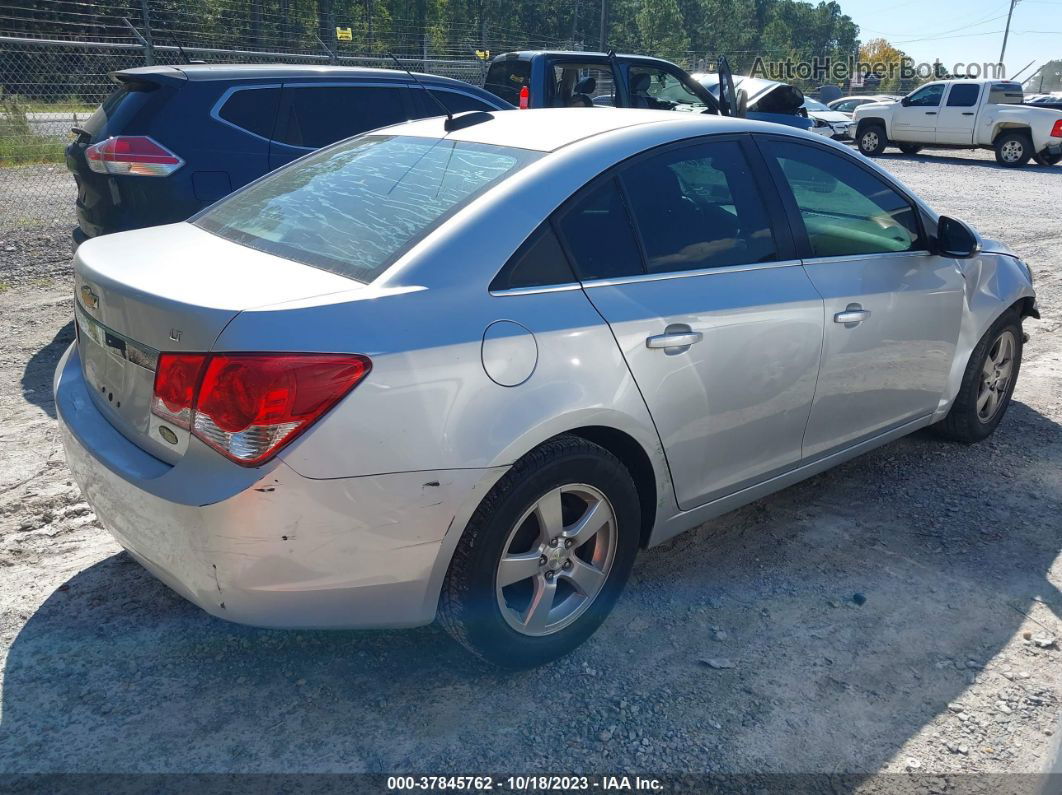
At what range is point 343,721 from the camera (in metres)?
2.64

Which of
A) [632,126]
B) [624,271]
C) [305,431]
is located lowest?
[305,431]

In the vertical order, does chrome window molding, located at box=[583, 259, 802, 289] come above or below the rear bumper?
above

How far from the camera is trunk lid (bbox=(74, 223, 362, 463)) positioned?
2375 mm

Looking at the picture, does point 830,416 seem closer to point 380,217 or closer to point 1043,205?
point 380,217

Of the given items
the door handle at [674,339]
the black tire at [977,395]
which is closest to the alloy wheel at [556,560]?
the door handle at [674,339]

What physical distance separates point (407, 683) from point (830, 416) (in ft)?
6.39

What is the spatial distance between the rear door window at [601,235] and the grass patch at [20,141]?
489 inches

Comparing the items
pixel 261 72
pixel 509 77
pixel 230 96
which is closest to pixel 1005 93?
pixel 509 77

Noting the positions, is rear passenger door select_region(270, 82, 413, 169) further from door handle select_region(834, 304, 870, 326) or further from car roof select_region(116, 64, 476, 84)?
door handle select_region(834, 304, 870, 326)

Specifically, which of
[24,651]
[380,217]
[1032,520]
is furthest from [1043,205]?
[24,651]

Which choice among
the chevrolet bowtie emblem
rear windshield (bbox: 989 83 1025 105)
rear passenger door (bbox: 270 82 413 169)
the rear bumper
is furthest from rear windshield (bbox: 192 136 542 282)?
rear windshield (bbox: 989 83 1025 105)

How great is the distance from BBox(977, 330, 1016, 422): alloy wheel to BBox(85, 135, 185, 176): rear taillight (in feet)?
15.8

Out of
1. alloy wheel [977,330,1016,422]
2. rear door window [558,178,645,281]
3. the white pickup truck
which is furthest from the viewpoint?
the white pickup truck

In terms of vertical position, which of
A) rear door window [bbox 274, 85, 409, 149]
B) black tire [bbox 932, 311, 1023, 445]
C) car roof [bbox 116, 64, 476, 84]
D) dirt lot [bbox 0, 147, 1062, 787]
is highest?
car roof [bbox 116, 64, 476, 84]
